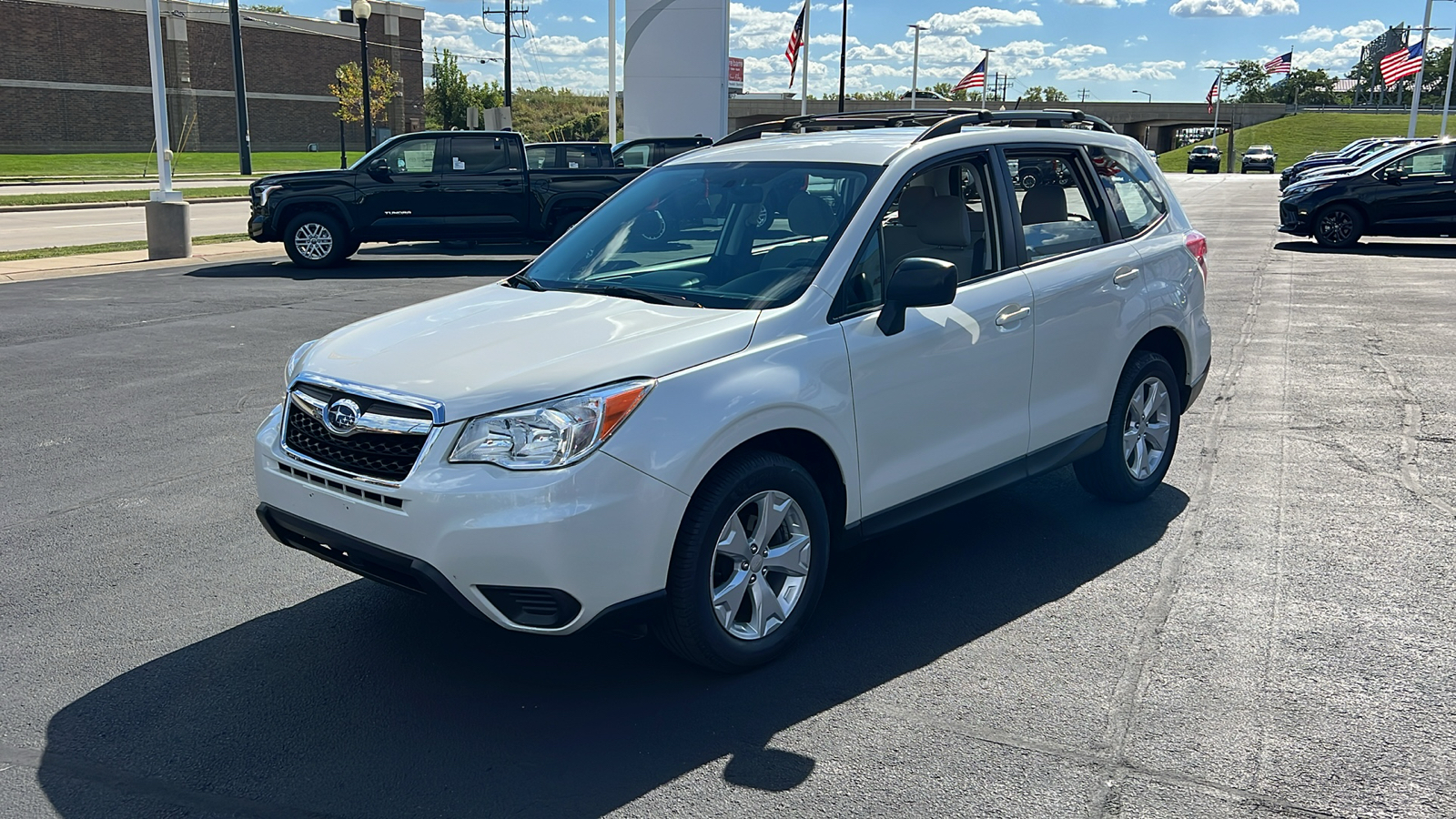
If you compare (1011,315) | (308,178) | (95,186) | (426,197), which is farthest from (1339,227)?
(95,186)

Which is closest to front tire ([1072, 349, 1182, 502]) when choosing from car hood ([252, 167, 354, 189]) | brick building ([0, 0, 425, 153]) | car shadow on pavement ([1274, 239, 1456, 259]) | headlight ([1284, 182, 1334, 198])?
car hood ([252, 167, 354, 189])

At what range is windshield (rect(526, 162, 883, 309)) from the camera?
4406 millimetres

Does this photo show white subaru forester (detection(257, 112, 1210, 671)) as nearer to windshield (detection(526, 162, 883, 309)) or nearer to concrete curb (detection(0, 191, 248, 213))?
windshield (detection(526, 162, 883, 309))

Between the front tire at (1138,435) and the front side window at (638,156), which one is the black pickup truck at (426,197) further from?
the front tire at (1138,435)

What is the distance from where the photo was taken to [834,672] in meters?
4.14

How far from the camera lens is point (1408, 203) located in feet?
66.7

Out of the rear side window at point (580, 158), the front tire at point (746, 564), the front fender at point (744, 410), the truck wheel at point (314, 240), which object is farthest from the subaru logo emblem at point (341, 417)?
the rear side window at point (580, 158)

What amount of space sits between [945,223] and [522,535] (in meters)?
2.37

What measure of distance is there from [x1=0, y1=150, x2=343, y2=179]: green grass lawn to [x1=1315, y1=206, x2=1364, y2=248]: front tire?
36.1m

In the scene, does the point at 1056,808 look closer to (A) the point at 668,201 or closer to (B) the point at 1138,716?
(B) the point at 1138,716

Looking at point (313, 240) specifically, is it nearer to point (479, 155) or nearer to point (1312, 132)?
point (479, 155)

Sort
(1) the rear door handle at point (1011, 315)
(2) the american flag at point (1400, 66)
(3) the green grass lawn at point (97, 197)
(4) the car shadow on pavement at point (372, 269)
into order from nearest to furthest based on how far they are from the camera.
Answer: (1) the rear door handle at point (1011, 315)
(4) the car shadow on pavement at point (372, 269)
(3) the green grass lawn at point (97, 197)
(2) the american flag at point (1400, 66)

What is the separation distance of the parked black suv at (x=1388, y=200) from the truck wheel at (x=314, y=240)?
16459 millimetres

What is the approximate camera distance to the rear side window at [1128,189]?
229 inches
